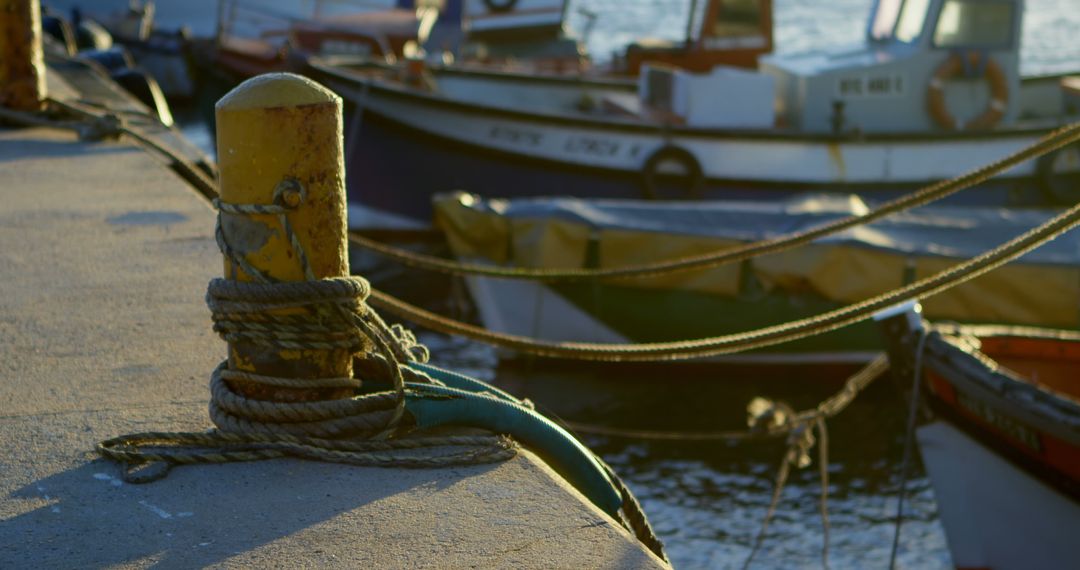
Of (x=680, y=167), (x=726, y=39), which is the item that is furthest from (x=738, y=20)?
(x=680, y=167)

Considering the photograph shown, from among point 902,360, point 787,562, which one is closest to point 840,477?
point 787,562

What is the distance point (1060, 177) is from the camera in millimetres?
14672

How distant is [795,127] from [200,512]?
1267 cm

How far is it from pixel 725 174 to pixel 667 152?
25.6 inches

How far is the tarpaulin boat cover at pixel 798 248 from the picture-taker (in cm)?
1002

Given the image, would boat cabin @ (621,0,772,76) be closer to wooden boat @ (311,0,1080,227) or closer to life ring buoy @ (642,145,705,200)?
wooden boat @ (311,0,1080,227)

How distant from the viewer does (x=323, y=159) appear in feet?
9.87

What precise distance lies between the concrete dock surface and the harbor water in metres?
4.76

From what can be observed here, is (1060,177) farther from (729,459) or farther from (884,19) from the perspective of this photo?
(729,459)

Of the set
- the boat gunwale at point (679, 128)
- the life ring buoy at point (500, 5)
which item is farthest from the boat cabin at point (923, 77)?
the life ring buoy at point (500, 5)

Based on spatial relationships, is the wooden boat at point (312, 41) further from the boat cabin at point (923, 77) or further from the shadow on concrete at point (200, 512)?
the shadow on concrete at point (200, 512)

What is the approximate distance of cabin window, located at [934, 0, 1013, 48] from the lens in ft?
46.6

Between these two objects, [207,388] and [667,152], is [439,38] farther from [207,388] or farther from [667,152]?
[207,388]

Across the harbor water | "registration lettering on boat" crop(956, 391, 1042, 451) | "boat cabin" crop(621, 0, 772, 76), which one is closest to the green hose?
"registration lettering on boat" crop(956, 391, 1042, 451)
